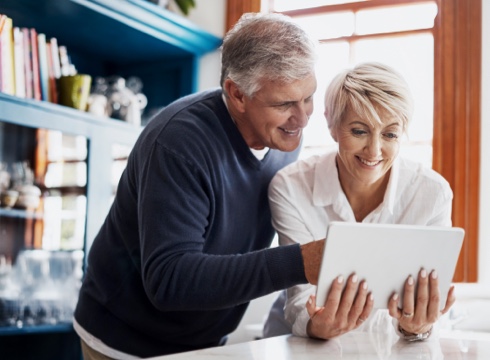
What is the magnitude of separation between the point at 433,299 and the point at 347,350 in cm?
21

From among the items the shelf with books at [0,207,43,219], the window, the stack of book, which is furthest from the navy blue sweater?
the window

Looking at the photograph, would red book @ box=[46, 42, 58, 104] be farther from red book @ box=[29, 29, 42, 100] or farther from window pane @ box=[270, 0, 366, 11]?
window pane @ box=[270, 0, 366, 11]

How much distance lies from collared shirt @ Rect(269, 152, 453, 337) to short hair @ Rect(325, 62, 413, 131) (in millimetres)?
142

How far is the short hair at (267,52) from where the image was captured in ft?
5.58

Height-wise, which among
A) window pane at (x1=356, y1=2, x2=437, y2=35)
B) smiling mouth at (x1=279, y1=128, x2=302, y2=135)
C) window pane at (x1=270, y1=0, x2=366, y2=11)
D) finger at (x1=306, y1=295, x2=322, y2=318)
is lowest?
finger at (x1=306, y1=295, x2=322, y2=318)

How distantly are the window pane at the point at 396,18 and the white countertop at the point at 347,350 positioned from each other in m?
2.00

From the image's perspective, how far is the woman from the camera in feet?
5.74

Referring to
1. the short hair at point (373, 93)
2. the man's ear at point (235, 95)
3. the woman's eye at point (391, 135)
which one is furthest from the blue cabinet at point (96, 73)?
the woman's eye at point (391, 135)

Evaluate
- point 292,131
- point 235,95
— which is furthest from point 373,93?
point 235,95

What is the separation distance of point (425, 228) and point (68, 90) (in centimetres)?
200

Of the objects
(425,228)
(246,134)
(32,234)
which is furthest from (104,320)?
(32,234)

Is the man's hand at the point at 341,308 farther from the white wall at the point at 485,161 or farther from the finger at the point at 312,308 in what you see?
the white wall at the point at 485,161

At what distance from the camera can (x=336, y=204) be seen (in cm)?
179

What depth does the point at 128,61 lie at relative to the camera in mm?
3699
